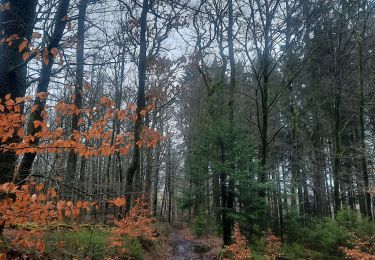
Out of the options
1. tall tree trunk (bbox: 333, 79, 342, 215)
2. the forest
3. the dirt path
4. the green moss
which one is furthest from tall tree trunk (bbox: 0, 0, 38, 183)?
tall tree trunk (bbox: 333, 79, 342, 215)

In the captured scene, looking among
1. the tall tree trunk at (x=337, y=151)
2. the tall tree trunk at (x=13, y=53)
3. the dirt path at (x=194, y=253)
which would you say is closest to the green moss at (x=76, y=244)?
the tall tree trunk at (x=13, y=53)

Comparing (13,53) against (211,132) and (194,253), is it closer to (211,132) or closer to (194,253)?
(211,132)

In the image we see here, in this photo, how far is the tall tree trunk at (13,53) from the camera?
3570 millimetres

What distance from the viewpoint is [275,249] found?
38.8 feet

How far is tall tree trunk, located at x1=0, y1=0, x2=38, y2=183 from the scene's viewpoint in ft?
11.7

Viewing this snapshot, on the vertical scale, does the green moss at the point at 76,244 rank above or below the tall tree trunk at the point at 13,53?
below

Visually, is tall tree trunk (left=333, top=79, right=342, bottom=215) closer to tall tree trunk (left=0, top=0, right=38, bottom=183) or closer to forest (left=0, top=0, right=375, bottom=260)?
forest (left=0, top=0, right=375, bottom=260)

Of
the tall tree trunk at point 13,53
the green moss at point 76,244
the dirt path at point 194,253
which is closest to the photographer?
the tall tree trunk at point 13,53

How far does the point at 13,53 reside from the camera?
142 inches

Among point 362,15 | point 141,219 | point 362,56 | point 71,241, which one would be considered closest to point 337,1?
point 362,15

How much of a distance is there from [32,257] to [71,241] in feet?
8.04

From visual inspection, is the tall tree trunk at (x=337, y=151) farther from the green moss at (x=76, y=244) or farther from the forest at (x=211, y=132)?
the green moss at (x=76, y=244)

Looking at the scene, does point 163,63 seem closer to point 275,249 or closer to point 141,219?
point 141,219

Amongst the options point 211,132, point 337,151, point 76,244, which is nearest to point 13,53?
point 76,244
